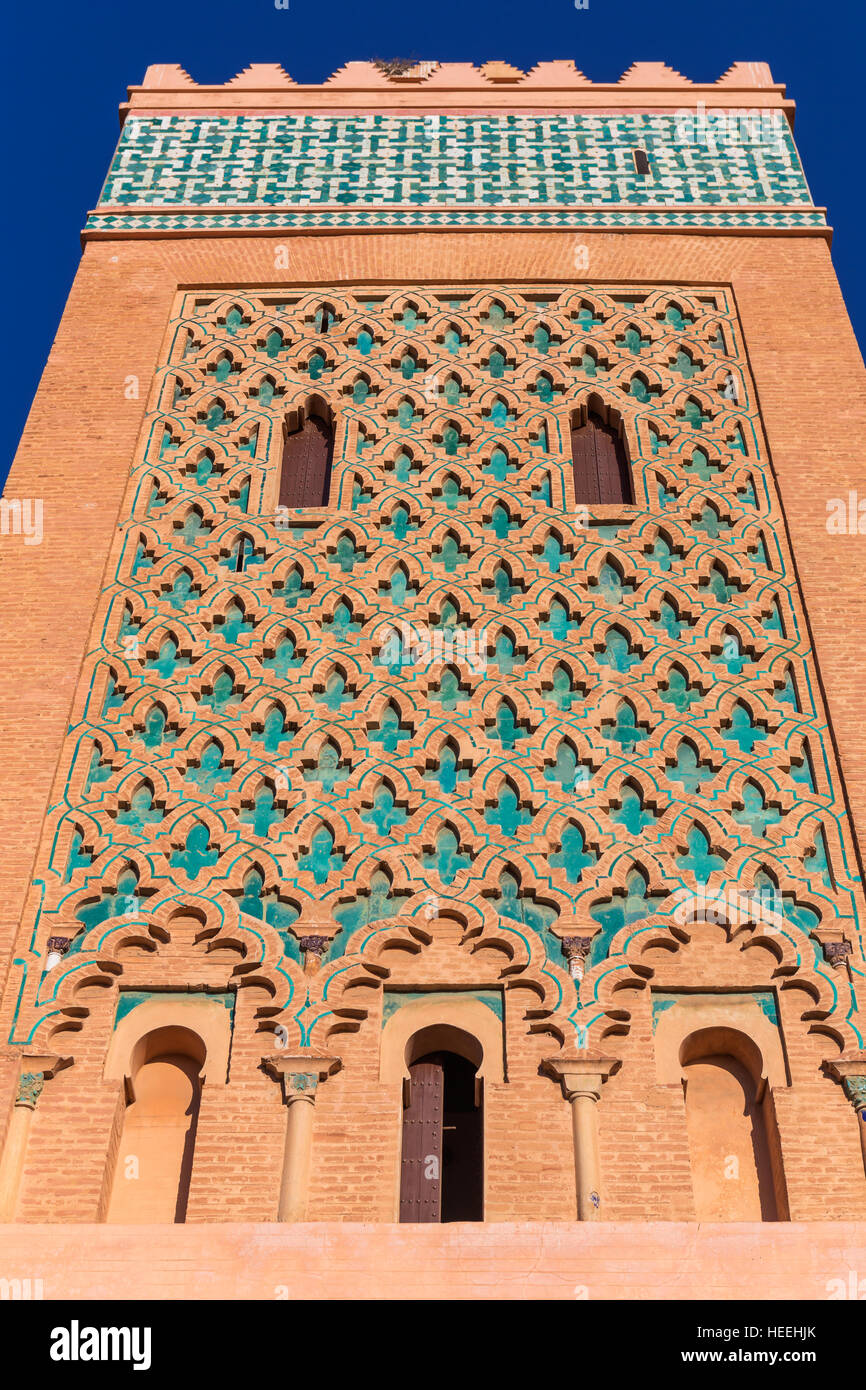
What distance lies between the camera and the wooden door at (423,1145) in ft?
20.3

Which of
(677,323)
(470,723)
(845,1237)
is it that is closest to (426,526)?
(470,723)

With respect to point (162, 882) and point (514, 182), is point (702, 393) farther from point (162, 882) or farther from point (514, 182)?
point (162, 882)

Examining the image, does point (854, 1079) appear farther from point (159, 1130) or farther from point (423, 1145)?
point (159, 1130)

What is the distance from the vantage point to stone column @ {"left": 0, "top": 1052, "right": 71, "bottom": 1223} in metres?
5.91

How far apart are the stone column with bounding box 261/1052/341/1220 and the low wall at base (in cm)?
48

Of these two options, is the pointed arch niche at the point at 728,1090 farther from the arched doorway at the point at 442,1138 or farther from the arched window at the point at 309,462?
the arched window at the point at 309,462

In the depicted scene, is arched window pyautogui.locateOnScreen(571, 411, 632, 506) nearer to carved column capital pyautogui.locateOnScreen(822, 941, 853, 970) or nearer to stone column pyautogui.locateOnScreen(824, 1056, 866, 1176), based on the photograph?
carved column capital pyautogui.locateOnScreen(822, 941, 853, 970)

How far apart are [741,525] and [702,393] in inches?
38.5

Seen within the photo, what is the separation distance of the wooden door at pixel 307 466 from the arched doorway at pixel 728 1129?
315 centimetres

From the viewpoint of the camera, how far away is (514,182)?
998cm

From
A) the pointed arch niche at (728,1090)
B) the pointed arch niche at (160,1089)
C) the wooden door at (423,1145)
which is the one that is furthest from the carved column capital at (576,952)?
the pointed arch niche at (160,1089)

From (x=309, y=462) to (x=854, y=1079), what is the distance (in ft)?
12.8

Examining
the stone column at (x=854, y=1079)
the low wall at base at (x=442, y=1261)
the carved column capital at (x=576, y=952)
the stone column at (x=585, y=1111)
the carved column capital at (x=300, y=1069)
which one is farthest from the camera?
the carved column capital at (x=576, y=952)
